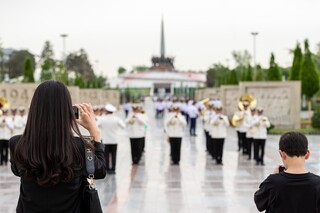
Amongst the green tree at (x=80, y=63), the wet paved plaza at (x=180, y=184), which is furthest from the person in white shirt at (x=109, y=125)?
the green tree at (x=80, y=63)

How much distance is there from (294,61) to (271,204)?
2862cm

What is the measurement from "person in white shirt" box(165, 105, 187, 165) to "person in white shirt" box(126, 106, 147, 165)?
0.73 metres

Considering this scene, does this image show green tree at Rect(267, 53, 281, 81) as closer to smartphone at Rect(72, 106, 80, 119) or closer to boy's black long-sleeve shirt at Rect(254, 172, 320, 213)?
boy's black long-sleeve shirt at Rect(254, 172, 320, 213)

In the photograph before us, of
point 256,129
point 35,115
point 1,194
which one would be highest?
point 35,115

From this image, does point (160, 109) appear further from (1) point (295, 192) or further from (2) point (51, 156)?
(2) point (51, 156)

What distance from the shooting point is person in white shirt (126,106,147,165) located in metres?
15.5

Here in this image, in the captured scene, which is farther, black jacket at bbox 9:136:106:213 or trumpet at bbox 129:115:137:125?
trumpet at bbox 129:115:137:125

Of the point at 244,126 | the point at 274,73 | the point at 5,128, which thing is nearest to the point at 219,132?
the point at 244,126

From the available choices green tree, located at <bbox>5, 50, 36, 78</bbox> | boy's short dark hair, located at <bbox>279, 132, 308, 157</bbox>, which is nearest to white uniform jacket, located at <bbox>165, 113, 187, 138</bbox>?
boy's short dark hair, located at <bbox>279, 132, 308, 157</bbox>

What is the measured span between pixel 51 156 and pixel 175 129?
12022 mm

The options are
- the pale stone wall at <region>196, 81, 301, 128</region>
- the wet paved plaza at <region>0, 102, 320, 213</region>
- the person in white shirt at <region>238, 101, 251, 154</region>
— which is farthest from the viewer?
the pale stone wall at <region>196, 81, 301, 128</region>

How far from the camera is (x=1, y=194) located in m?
11.0

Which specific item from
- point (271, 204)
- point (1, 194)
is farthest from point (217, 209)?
point (271, 204)

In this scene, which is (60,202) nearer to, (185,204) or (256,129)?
(185,204)
